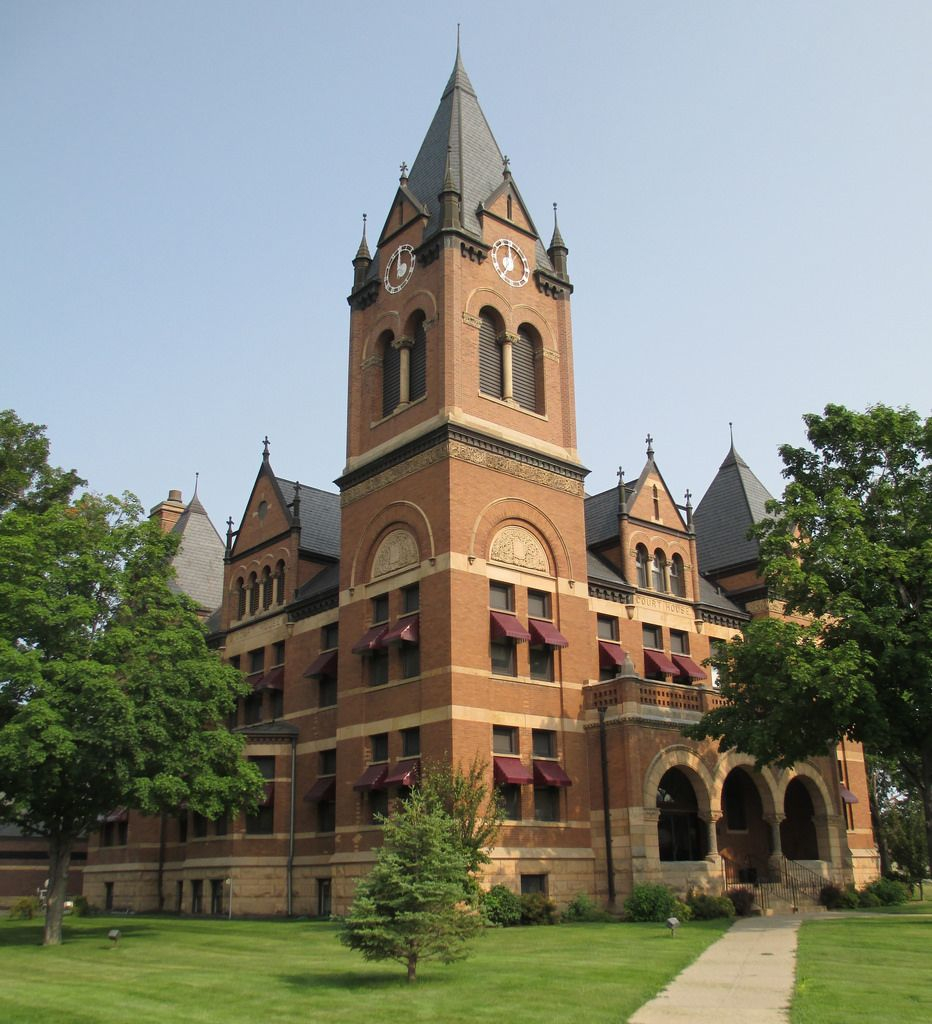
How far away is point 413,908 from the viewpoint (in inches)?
704

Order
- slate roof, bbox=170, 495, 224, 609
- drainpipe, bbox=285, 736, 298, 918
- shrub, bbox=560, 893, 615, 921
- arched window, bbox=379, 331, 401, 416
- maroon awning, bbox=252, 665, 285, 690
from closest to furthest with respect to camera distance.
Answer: shrub, bbox=560, 893, 615, 921 → drainpipe, bbox=285, 736, 298, 918 → arched window, bbox=379, 331, 401, 416 → maroon awning, bbox=252, 665, 285, 690 → slate roof, bbox=170, 495, 224, 609

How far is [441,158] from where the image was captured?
42.8 metres

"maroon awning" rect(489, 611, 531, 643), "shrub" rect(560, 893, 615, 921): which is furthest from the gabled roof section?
"shrub" rect(560, 893, 615, 921)

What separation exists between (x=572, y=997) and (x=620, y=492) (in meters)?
28.6

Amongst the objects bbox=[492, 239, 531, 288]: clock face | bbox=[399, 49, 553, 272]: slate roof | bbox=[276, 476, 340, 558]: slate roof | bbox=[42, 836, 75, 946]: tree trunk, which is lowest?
bbox=[42, 836, 75, 946]: tree trunk

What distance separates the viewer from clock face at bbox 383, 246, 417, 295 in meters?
41.0

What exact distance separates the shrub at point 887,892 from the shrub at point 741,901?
26.5ft

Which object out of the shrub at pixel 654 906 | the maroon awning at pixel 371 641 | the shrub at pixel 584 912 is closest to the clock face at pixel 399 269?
the maroon awning at pixel 371 641

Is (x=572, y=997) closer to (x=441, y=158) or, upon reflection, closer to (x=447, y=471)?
(x=447, y=471)

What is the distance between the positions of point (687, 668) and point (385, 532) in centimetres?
1320

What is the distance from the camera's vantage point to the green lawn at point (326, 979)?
14914mm

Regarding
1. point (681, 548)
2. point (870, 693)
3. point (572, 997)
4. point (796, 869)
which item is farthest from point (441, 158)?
point (572, 997)

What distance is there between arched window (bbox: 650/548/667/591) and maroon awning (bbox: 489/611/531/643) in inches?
377

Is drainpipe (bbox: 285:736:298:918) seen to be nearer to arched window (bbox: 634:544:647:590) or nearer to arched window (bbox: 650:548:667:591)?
arched window (bbox: 634:544:647:590)
